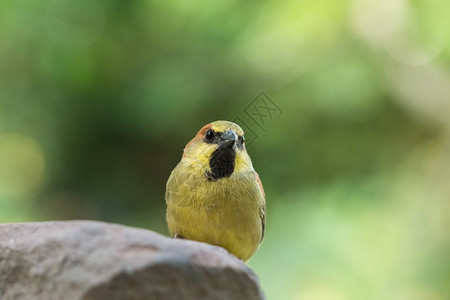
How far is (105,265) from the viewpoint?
1594 millimetres

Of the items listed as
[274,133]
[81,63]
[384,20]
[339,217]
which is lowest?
[339,217]

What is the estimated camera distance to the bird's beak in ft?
8.64

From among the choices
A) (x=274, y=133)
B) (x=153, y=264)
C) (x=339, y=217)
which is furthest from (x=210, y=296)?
(x=274, y=133)

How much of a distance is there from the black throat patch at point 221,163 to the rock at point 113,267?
0.86 metres

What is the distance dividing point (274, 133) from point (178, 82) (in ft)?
2.51

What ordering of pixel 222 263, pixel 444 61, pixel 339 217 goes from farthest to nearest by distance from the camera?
pixel 444 61, pixel 339 217, pixel 222 263

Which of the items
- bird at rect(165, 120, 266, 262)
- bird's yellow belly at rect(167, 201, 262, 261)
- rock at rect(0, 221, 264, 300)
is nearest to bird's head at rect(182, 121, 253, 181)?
bird at rect(165, 120, 266, 262)

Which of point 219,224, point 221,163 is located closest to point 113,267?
point 219,224

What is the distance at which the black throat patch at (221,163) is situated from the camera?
2625mm

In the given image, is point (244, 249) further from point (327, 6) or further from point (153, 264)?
point (327, 6)

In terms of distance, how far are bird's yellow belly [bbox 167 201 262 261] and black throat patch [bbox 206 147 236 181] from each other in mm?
147

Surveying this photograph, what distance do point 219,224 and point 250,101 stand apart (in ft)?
5.96

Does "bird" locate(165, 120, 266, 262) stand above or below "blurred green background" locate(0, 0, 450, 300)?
below

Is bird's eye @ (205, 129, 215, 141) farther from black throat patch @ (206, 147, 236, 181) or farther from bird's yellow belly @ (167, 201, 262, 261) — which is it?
bird's yellow belly @ (167, 201, 262, 261)
